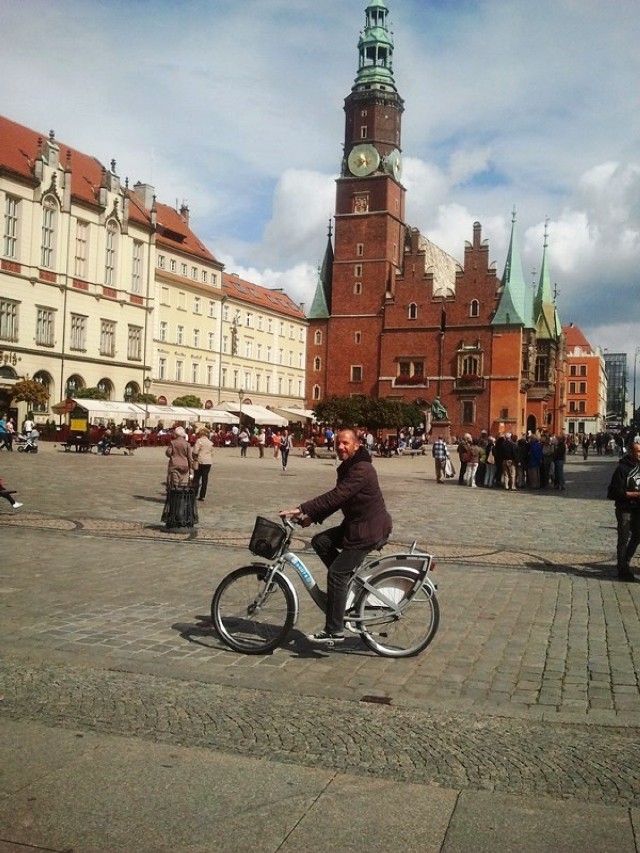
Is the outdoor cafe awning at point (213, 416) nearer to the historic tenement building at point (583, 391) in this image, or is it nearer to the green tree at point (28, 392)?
the green tree at point (28, 392)

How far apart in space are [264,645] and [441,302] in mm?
75551

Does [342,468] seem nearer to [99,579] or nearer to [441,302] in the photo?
[99,579]

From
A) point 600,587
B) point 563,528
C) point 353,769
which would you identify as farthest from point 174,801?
point 563,528

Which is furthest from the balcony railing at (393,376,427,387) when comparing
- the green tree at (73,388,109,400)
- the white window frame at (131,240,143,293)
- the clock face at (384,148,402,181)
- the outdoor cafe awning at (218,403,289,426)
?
the green tree at (73,388,109,400)

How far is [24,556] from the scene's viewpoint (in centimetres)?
1048

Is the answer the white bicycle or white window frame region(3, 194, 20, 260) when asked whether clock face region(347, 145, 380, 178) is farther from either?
the white bicycle

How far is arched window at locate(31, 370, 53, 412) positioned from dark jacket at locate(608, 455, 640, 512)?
44213 mm

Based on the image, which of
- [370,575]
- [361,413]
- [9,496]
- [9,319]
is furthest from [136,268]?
[370,575]

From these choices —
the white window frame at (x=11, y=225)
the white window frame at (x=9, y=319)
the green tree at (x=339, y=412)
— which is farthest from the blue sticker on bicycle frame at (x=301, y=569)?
the green tree at (x=339, y=412)

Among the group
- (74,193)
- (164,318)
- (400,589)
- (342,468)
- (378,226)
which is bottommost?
(400,589)

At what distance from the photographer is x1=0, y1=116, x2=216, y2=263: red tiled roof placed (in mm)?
51531

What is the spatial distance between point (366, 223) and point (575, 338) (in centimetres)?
6879

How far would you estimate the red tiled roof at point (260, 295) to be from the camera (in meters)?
78.1

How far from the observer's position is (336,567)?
6297 mm
